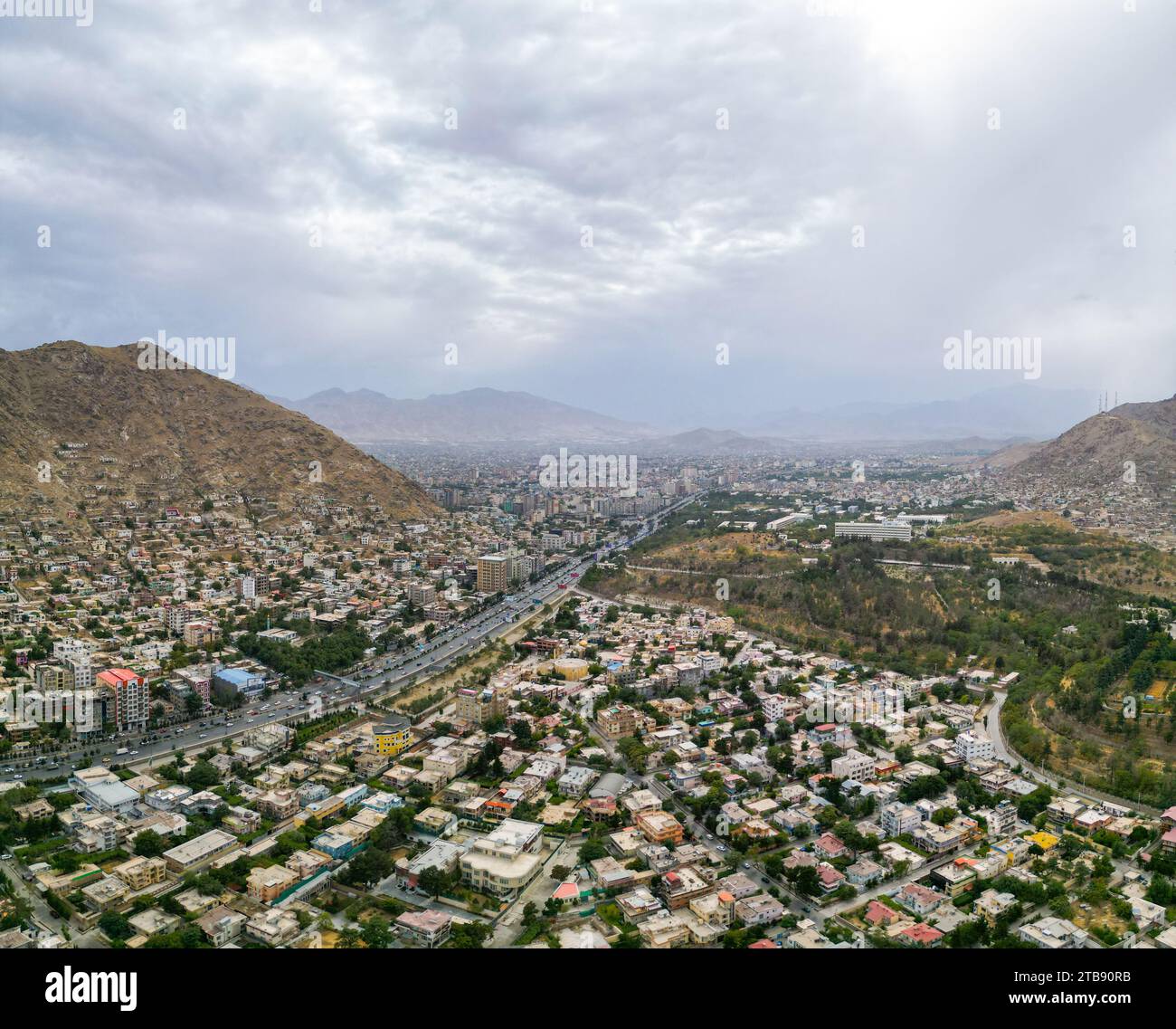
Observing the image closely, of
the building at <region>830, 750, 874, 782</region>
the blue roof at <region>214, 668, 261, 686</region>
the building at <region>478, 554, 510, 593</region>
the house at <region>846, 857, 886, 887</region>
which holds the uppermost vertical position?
the building at <region>478, 554, 510, 593</region>

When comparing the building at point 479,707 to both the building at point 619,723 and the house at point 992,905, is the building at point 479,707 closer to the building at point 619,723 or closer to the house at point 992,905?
the building at point 619,723

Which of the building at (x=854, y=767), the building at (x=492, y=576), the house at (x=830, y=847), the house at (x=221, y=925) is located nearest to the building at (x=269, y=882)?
the house at (x=221, y=925)

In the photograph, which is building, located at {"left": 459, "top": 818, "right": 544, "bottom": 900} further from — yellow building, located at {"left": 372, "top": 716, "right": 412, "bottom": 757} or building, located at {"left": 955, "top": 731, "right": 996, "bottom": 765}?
building, located at {"left": 955, "top": 731, "right": 996, "bottom": 765}

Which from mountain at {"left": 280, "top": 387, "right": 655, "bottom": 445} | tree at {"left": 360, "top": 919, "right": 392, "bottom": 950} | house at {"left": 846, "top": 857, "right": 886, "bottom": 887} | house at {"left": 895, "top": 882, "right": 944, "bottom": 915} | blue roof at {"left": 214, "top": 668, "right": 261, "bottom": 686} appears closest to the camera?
tree at {"left": 360, "top": 919, "right": 392, "bottom": 950}

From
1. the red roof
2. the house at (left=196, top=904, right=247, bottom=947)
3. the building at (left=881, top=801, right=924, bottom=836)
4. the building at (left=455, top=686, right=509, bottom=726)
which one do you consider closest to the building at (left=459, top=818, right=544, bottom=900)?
the house at (left=196, top=904, right=247, bottom=947)
